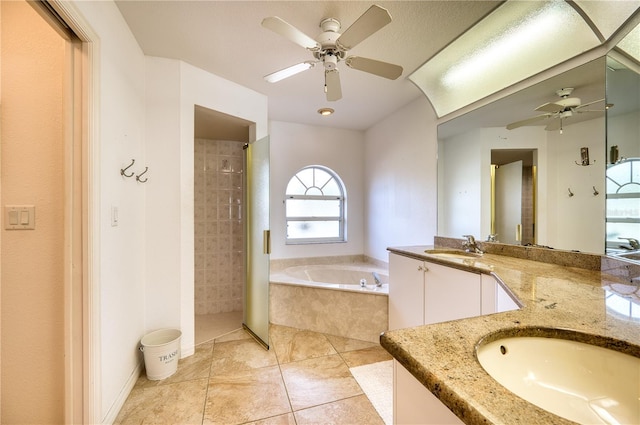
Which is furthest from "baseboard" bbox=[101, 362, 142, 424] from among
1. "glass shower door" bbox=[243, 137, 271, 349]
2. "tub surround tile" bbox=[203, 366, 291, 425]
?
"glass shower door" bbox=[243, 137, 271, 349]

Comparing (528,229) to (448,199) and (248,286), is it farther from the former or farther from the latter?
(248,286)

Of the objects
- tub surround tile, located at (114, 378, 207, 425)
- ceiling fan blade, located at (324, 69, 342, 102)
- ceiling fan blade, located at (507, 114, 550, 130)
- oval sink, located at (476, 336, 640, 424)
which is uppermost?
ceiling fan blade, located at (324, 69, 342, 102)

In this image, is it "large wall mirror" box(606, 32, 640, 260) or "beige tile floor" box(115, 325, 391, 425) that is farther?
"beige tile floor" box(115, 325, 391, 425)

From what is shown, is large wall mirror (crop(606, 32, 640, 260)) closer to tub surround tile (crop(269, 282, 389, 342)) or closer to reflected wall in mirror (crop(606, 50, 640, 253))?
reflected wall in mirror (crop(606, 50, 640, 253))

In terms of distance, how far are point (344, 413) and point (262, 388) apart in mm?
577

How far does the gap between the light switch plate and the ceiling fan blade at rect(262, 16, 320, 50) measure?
1.48 metres

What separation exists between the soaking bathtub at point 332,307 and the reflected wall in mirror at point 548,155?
1021mm

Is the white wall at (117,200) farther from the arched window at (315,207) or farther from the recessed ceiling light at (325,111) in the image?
the arched window at (315,207)

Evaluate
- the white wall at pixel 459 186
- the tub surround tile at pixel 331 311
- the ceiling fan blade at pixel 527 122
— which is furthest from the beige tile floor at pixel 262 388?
the ceiling fan blade at pixel 527 122

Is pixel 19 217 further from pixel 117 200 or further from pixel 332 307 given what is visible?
pixel 332 307

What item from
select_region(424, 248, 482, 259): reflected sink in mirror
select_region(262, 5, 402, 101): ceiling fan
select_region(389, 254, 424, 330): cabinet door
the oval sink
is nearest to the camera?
the oval sink

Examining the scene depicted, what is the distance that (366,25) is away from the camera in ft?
4.25

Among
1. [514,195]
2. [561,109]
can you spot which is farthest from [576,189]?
[561,109]

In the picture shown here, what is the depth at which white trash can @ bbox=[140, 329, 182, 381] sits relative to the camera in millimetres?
1804
